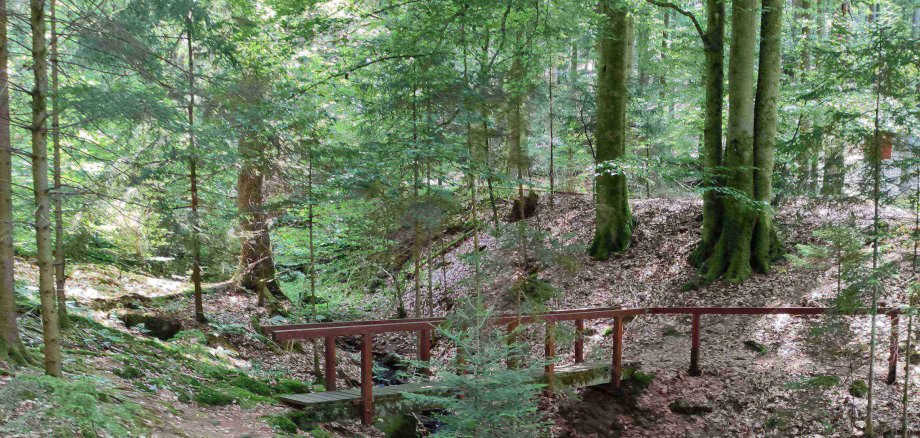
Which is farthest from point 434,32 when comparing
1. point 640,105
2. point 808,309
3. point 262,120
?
point 640,105

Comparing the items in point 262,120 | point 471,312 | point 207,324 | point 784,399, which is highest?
point 262,120

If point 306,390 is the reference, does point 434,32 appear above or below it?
above

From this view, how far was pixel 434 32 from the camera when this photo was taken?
31.2 ft

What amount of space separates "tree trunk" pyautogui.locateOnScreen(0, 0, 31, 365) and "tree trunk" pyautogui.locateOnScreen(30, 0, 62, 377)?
39 cm

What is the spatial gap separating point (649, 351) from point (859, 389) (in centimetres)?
333

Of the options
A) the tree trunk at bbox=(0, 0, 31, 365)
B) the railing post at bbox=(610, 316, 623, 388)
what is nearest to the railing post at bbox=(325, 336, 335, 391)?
the tree trunk at bbox=(0, 0, 31, 365)

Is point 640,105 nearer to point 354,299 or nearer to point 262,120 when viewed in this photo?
point 354,299

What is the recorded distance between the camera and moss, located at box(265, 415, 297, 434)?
20.8 ft

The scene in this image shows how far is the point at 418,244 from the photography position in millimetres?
10453

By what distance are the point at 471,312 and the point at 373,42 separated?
5.39m

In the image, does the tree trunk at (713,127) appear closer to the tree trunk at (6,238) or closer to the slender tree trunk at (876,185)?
the slender tree trunk at (876,185)

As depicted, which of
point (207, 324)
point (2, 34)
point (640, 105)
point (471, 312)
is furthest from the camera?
point (640, 105)

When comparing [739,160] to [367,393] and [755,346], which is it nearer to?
[755,346]

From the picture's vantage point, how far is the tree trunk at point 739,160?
12695mm
